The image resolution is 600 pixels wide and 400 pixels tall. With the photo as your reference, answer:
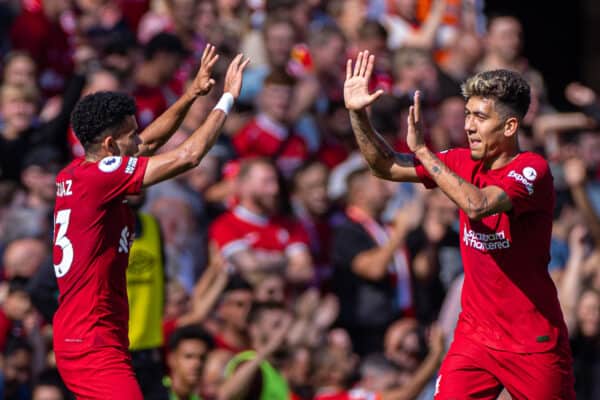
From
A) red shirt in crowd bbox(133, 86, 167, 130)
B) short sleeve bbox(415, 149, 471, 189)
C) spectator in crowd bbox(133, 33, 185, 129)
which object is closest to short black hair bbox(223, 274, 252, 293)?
red shirt in crowd bbox(133, 86, 167, 130)

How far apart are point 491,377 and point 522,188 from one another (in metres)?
1.11

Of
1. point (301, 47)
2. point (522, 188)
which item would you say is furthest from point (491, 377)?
point (301, 47)

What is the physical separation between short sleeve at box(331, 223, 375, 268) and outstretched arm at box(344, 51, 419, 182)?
11.3 feet

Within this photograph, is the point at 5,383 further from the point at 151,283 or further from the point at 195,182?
the point at 195,182

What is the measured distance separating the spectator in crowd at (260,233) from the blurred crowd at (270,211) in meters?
0.02

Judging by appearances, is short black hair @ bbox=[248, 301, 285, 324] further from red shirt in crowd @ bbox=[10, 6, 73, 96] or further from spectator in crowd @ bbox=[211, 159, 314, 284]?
red shirt in crowd @ bbox=[10, 6, 73, 96]

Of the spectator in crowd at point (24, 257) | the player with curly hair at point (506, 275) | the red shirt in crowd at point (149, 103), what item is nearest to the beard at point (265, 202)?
the red shirt in crowd at point (149, 103)

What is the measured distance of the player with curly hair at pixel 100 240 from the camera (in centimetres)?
812

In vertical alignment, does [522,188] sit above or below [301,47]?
above

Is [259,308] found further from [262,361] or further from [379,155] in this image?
[379,155]

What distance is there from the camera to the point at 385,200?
12.3 m

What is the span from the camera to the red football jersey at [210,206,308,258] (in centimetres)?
1173

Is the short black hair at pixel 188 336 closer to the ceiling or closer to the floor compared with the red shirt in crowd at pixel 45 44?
closer to the floor

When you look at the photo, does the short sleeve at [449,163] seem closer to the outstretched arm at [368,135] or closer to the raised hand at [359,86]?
the outstretched arm at [368,135]
